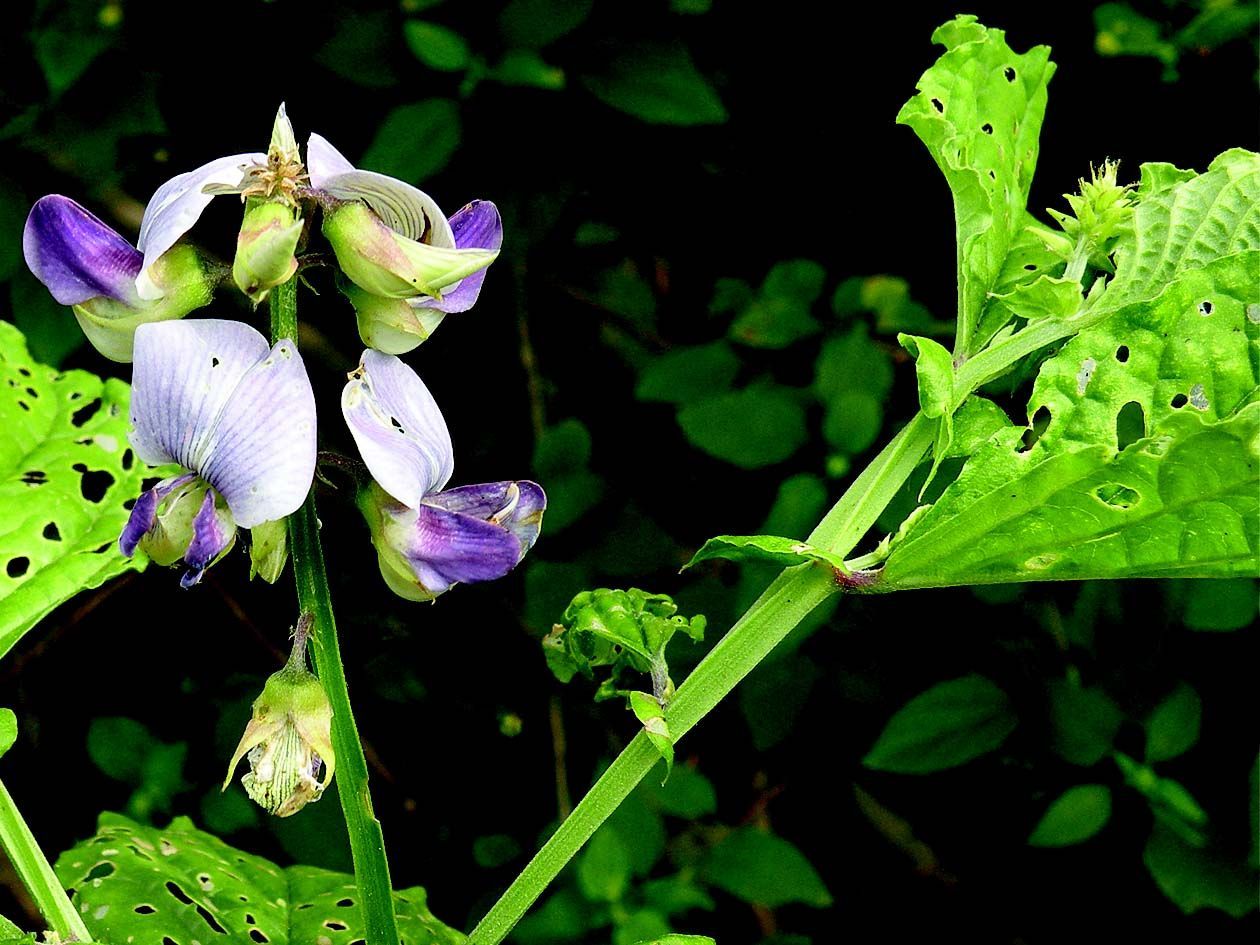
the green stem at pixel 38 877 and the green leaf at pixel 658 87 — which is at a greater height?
the green leaf at pixel 658 87

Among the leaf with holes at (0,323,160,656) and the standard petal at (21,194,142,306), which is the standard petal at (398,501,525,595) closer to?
the standard petal at (21,194,142,306)

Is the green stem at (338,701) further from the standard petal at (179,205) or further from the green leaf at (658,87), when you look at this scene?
the green leaf at (658,87)

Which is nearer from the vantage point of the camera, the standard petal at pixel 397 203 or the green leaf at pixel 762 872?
the standard petal at pixel 397 203

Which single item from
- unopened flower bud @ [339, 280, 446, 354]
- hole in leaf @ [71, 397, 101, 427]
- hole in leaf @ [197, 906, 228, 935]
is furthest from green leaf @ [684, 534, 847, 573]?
hole in leaf @ [71, 397, 101, 427]

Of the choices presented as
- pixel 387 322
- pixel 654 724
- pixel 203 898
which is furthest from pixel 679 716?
pixel 203 898

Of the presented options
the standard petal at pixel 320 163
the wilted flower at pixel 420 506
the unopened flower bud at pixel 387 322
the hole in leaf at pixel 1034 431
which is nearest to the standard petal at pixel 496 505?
the wilted flower at pixel 420 506

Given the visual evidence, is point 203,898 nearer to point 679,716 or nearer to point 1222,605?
point 679,716

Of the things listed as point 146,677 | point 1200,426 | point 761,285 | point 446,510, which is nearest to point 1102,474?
point 1200,426

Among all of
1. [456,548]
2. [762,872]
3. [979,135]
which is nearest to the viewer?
[456,548]
